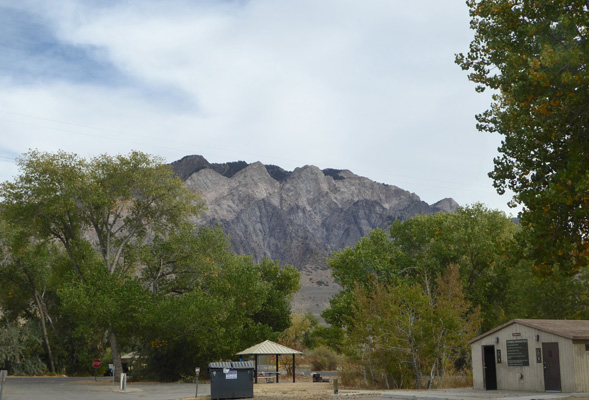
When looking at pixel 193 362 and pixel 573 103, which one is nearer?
pixel 573 103

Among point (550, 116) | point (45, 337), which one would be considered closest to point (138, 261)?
point (45, 337)

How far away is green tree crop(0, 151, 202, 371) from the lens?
1538 inches

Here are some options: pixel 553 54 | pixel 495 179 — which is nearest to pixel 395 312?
pixel 495 179

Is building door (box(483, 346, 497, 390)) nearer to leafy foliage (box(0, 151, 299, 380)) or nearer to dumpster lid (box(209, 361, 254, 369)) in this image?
dumpster lid (box(209, 361, 254, 369))

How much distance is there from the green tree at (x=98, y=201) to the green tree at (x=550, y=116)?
1114 inches

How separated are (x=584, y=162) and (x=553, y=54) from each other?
3.17m

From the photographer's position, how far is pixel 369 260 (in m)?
49.3

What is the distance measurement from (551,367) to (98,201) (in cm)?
2889

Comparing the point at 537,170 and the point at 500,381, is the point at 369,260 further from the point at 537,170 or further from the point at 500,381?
the point at 537,170

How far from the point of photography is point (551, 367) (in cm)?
2327

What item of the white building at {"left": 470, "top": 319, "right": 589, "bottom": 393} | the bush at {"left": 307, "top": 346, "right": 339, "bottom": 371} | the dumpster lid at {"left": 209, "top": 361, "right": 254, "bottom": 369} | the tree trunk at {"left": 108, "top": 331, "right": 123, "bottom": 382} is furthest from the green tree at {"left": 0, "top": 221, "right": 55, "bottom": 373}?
the white building at {"left": 470, "top": 319, "right": 589, "bottom": 393}

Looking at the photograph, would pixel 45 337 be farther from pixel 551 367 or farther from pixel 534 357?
pixel 551 367

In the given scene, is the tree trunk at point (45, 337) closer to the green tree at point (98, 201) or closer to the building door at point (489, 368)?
the green tree at point (98, 201)

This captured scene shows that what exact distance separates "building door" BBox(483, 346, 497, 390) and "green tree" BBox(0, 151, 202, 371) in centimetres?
2243
